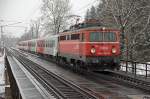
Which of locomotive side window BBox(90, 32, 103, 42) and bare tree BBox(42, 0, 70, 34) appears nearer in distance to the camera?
locomotive side window BBox(90, 32, 103, 42)

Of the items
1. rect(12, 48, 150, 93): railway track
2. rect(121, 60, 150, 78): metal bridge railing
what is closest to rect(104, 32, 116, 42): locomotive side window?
rect(121, 60, 150, 78): metal bridge railing


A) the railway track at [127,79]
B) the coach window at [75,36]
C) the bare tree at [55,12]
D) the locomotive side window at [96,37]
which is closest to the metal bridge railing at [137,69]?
the railway track at [127,79]

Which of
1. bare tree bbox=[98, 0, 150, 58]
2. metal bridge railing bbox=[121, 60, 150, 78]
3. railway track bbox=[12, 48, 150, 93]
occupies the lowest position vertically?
railway track bbox=[12, 48, 150, 93]

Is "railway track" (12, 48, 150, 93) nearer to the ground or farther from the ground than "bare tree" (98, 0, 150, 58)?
nearer to the ground

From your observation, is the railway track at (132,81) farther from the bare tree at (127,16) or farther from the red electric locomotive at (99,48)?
the bare tree at (127,16)

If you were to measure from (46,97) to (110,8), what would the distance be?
16.4 metres

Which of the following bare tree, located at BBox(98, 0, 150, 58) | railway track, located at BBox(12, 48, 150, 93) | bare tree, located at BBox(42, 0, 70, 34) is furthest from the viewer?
bare tree, located at BBox(42, 0, 70, 34)

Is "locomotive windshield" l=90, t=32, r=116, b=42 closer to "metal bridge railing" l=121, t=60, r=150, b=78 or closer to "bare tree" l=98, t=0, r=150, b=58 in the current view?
"metal bridge railing" l=121, t=60, r=150, b=78

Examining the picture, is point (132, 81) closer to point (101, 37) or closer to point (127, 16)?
point (101, 37)

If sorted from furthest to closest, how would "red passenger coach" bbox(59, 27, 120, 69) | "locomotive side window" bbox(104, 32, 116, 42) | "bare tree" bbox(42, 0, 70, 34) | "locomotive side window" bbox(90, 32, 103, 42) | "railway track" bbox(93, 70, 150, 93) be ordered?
1. "bare tree" bbox(42, 0, 70, 34)
2. "locomotive side window" bbox(104, 32, 116, 42)
3. "locomotive side window" bbox(90, 32, 103, 42)
4. "red passenger coach" bbox(59, 27, 120, 69)
5. "railway track" bbox(93, 70, 150, 93)

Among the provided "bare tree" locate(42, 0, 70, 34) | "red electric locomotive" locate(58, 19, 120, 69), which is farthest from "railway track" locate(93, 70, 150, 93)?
"bare tree" locate(42, 0, 70, 34)

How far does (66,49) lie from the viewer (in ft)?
89.2

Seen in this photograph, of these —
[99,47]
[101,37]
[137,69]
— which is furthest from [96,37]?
[137,69]

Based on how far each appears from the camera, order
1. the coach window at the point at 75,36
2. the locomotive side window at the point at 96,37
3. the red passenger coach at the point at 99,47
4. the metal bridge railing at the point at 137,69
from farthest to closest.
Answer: the coach window at the point at 75,36 → the locomotive side window at the point at 96,37 → the red passenger coach at the point at 99,47 → the metal bridge railing at the point at 137,69
